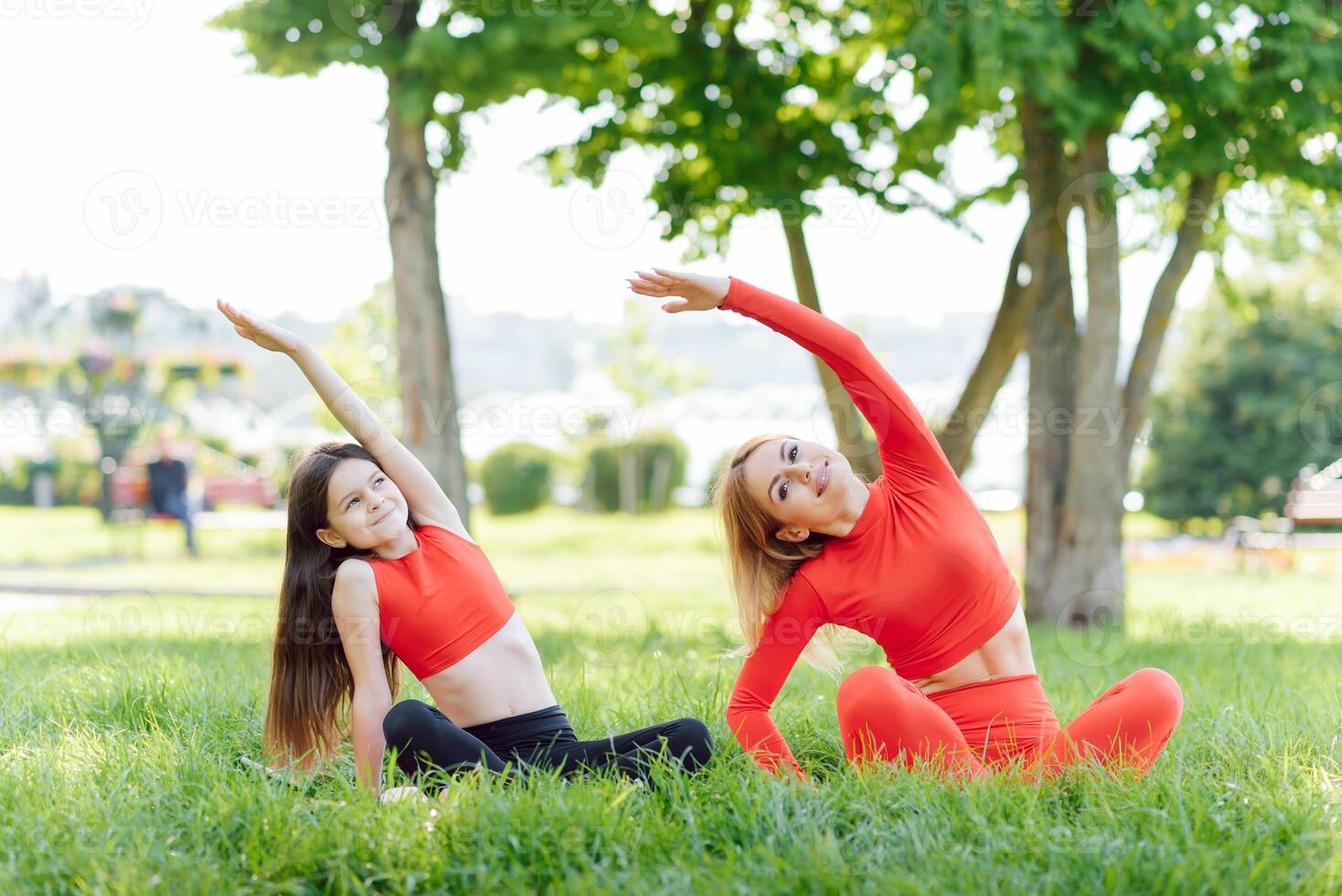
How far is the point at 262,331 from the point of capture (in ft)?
10.3

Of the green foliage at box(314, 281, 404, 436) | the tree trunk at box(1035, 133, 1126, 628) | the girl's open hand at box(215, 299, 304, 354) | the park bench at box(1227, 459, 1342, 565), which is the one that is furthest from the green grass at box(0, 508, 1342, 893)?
the green foliage at box(314, 281, 404, 436)

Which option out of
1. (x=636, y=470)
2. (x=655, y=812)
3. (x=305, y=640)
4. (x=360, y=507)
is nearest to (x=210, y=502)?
(x=636, y=470)

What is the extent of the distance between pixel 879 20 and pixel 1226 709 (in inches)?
213

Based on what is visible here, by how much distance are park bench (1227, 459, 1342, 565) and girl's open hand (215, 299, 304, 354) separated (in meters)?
12.5

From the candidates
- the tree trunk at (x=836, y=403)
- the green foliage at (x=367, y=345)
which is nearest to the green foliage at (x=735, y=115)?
the tree trunk at (x=836, y=403)

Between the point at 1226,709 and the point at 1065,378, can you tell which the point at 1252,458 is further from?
the point at 1226,709

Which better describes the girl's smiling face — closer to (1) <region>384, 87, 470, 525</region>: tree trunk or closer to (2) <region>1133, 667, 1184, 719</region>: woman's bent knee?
(2) <region>1133, 667, 1184, 719</region>: woman's bent knee

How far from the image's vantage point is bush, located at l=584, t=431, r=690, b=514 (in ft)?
70.0

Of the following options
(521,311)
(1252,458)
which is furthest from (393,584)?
(521,311)

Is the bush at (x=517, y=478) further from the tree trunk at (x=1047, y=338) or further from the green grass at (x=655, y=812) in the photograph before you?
the green grass at (x=655, y=812)

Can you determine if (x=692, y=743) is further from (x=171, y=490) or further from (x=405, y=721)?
(x=171, y=490)

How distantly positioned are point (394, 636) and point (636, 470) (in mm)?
18375

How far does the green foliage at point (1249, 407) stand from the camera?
2091cm

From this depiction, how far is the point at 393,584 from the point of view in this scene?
304 cm
